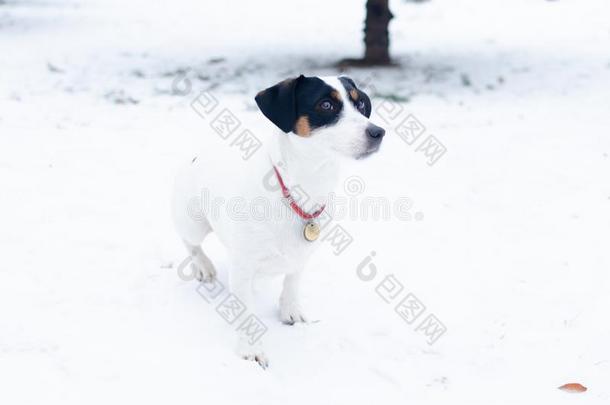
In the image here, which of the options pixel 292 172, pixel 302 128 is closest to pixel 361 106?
pixel 302 128

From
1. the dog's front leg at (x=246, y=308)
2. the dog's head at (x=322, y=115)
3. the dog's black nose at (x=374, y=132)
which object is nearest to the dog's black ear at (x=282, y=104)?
the dog's head at (x=322, y=115)

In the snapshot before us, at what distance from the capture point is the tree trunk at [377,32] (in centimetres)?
1055

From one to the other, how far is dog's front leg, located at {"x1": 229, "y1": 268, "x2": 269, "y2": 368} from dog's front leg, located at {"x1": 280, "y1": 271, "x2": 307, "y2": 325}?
1.09 feet

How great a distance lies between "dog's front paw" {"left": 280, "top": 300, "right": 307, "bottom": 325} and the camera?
384 centimetres

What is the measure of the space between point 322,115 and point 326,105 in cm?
6

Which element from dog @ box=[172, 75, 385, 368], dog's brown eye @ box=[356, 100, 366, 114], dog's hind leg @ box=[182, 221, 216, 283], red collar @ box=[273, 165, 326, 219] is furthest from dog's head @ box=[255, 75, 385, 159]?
dog's hind leg @ box=[182, 221, 216, 283]

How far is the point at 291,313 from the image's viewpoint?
3.85 m

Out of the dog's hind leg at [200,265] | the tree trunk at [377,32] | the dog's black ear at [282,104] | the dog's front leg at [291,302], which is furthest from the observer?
the tree trunk at [377,32]

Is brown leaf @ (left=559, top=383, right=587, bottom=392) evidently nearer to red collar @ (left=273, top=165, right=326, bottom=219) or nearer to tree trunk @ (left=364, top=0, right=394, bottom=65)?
red collar @ (left=273, top=165, right=326, bottom=219)

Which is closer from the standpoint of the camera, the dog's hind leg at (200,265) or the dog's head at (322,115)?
the dog's head at (322,115)

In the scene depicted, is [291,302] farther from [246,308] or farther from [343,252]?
[343,252]

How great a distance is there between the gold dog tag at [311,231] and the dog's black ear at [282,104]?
0.54 meters

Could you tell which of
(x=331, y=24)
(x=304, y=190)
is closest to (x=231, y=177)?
(x=304, y=190)

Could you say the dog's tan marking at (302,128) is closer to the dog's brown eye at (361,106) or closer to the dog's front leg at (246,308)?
the dog's brown eye at (361,106)
